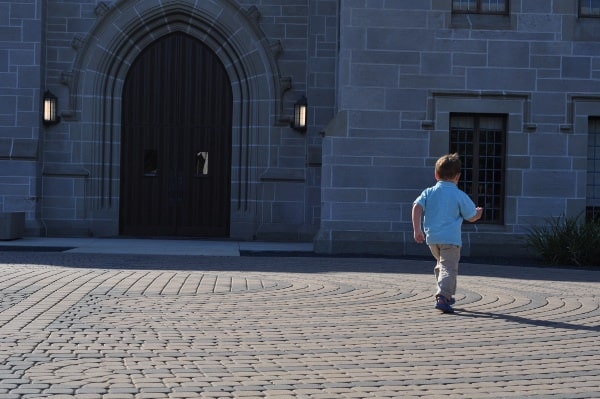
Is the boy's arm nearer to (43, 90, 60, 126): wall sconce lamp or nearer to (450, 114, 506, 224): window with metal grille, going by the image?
(450, 114, 506, 224): window with metal grille

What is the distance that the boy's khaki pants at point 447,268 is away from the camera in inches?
377

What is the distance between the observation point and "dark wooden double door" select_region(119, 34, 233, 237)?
2209 centimetres

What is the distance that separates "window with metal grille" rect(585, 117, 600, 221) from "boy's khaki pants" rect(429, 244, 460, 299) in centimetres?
926

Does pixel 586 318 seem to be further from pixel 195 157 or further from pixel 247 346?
pixel 195 157

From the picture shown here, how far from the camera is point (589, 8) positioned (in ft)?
60.3

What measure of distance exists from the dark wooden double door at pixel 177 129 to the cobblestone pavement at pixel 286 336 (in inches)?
343

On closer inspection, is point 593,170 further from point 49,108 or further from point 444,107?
point 49,108

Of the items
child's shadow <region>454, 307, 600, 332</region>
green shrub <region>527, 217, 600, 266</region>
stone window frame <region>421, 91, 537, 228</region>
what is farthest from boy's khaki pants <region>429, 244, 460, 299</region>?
stone window frame <region>421, 91, 537, 228</region>

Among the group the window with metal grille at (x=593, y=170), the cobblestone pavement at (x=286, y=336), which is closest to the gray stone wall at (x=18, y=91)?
the cobblestone pavement at (x=286, y=336)

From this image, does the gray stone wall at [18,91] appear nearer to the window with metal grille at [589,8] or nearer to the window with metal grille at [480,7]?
the window with metal grille at [480,7]

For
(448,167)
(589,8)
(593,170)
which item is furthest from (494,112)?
(448,167)

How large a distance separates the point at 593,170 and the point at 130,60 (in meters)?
9.42

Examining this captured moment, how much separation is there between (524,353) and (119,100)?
15.8m

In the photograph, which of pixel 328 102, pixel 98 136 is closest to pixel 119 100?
pixel 98 136
